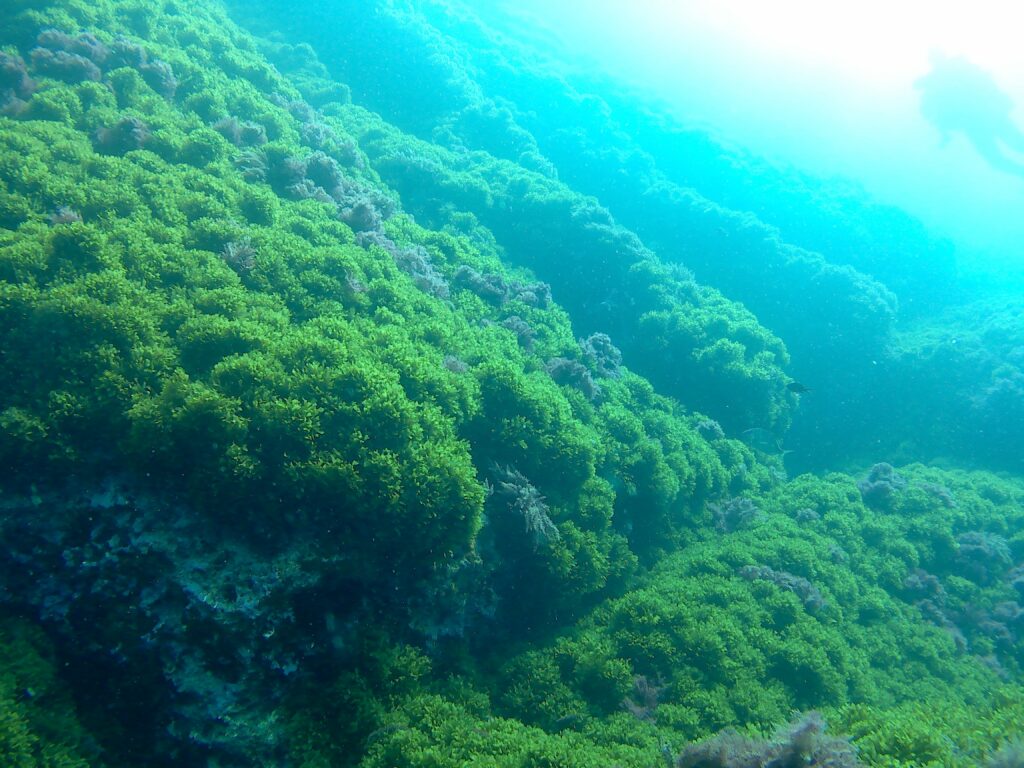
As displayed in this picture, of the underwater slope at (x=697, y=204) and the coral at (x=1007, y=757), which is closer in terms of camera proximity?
the coral at (x=1007, y=757)

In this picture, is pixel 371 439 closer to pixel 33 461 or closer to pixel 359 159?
pixel 33 461

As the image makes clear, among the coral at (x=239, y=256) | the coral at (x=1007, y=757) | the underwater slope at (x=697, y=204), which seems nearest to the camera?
the coral at (x=1007, y=757)

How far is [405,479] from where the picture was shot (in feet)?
26.2

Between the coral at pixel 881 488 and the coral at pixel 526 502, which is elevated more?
the coral at pixel 881 488

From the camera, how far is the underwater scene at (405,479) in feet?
22.3

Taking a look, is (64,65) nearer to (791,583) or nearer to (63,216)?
(63,216)

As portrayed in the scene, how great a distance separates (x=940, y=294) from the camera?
35062mm

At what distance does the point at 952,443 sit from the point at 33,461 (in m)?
32.9

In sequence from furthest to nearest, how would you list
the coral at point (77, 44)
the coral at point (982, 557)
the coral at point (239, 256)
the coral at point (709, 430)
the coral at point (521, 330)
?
the coral at point (709, 430) < the coral at point (982, 557) < the coral at point (521, 330) < the coral at point (77, 44) < the coral at point (239, 256)

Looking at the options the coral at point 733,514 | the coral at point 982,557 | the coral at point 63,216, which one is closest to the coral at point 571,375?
the coral at point 733,514

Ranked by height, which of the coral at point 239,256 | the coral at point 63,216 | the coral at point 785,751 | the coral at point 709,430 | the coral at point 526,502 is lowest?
the coral at point 785,751

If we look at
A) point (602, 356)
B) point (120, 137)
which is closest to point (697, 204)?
point (602, 356)

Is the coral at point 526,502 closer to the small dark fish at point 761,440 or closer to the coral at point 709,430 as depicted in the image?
the coral at point 709,430

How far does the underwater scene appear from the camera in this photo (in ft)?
22.3
